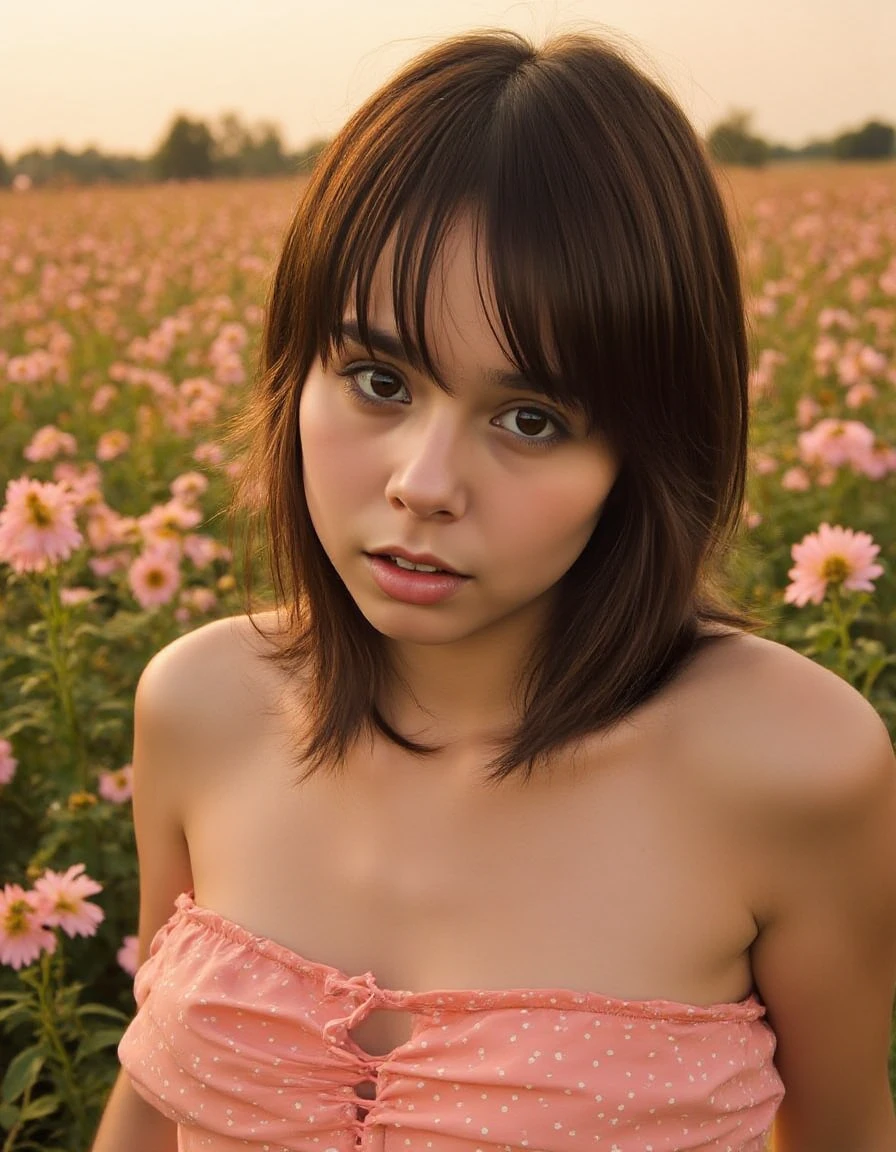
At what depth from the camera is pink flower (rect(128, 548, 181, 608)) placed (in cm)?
275

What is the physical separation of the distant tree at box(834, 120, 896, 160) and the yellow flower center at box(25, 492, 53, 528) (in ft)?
84.5

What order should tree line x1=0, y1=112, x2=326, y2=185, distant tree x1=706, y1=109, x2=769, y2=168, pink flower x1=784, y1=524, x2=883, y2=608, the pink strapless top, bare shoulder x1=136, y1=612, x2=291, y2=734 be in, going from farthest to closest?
1. tree line x1=0, y1=112, x2=326, y2=185
2. distant tree x1=706, y1=109, x2=769, y2=168
3. pink flower x1=784, y1=524, x2=883, y2=608
4. bare shoulder x1=136, y1=612, x2=291, y2=734
5. the pink strapless top

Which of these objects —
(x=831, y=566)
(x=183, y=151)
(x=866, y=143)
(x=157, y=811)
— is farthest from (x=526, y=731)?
(x=183, y=151)

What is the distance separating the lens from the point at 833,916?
1.21 meters

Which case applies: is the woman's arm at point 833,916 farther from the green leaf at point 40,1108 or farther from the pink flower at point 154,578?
the pink flower at point 154,578

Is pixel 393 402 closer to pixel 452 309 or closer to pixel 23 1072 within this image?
pixel 452 309

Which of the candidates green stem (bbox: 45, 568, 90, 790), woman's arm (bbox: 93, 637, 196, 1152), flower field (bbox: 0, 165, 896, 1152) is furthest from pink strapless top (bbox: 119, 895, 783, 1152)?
green stem (bbox: 45, 568, 90, 790)

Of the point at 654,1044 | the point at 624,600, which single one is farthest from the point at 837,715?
the point at 654,1044

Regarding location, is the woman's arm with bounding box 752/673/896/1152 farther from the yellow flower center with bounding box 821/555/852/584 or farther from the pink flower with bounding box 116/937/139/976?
the pink flower with bounding box 116/937/139/976

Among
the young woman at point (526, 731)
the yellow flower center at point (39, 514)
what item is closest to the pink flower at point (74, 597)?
the yellow flower center at point (39, 514)

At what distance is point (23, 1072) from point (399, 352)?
1341mm

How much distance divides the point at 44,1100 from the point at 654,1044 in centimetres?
116

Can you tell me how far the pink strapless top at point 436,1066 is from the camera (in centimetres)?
116

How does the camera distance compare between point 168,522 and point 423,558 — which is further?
point 168,522
